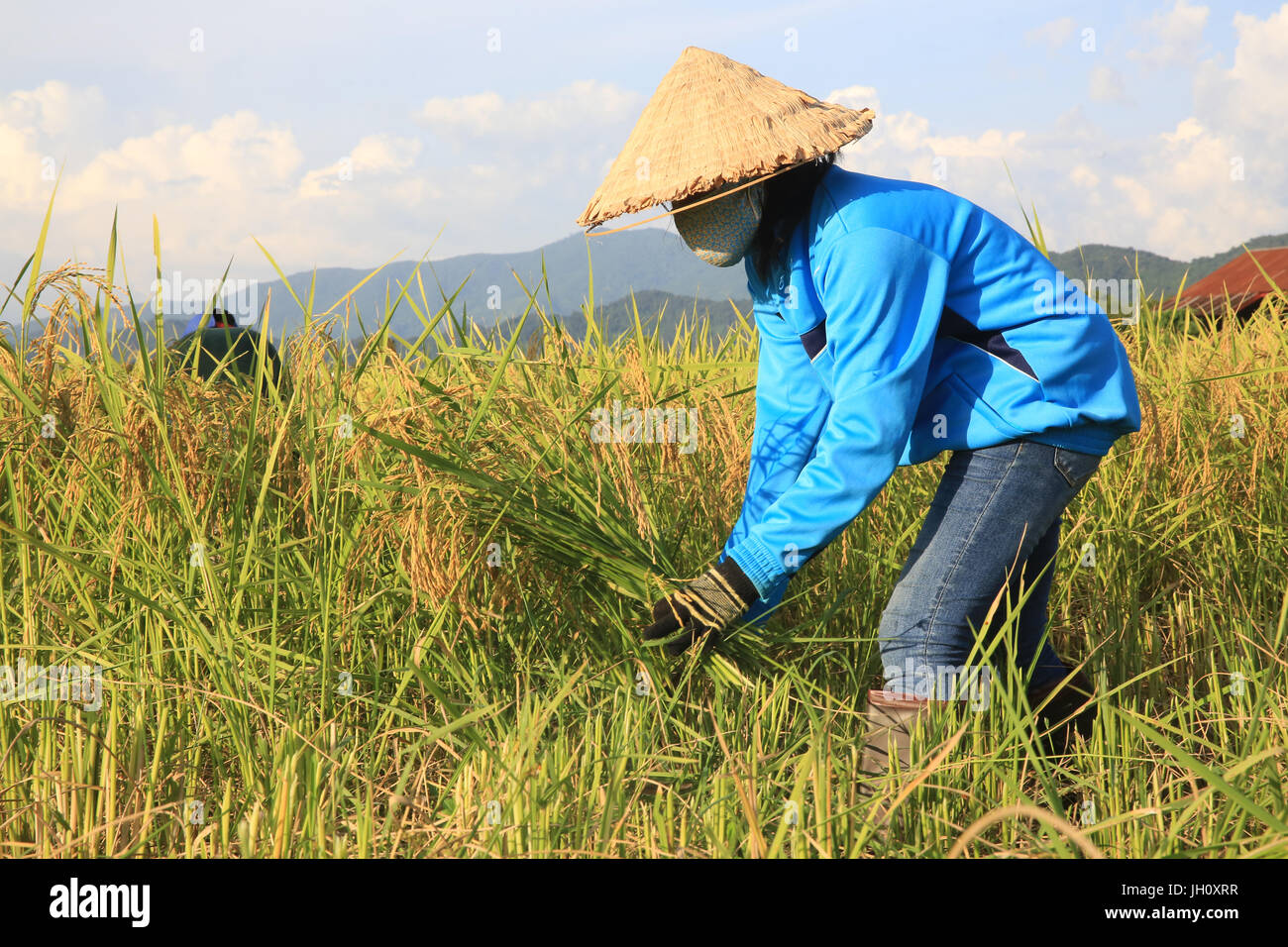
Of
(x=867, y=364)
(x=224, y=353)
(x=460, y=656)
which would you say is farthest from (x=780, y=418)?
(x=224, y=353)

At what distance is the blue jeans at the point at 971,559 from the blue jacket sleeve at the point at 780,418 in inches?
11.0

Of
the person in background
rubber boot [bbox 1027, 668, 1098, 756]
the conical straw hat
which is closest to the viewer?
the conical straw hat

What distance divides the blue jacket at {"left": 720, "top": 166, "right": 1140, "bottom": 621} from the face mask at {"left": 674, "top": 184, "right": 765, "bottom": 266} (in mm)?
84

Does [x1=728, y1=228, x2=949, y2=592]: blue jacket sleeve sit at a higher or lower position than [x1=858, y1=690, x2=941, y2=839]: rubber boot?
higher

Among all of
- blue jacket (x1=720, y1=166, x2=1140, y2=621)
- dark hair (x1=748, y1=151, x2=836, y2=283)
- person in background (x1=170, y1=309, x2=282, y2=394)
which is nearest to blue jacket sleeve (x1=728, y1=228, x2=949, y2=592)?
blue jacket (x1=720, y1=166, x2=1140, y2=621)

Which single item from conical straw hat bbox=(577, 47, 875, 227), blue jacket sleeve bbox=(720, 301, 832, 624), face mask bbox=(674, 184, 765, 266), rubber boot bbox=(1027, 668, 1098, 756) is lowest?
rubber boot bbox=(1027, 668, 1098, 756)

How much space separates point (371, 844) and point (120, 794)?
51 cm

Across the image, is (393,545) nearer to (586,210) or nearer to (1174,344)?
(586,210)

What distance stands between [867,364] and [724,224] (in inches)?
15.0

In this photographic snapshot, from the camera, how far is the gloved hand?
1594 mm

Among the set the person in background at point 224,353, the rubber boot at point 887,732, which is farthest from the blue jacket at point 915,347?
the person in background at point 224,353

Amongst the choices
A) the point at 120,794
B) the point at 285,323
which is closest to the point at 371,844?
the point at 120,794

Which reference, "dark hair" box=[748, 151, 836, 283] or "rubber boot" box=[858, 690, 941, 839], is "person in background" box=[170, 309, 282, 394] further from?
"rubber boot" box=[858, 690, 941, 839]

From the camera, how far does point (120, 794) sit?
1533 millimetres
